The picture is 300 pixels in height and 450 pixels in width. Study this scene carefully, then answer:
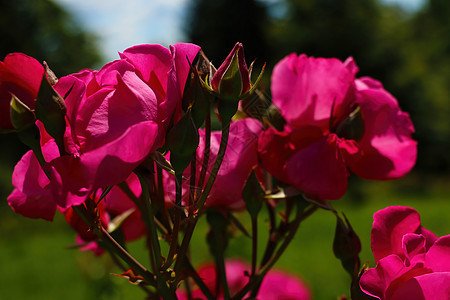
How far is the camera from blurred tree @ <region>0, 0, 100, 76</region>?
35.2 ft

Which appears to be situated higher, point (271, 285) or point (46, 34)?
point (271, 285)

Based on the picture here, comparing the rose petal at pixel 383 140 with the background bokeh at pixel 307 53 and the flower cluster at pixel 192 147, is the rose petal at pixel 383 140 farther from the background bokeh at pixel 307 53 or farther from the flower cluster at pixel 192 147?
the background bokeh at pixel 307 53

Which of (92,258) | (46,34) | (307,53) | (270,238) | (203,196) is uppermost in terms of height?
(203,196)

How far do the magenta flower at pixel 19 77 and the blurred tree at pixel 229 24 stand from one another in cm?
1219

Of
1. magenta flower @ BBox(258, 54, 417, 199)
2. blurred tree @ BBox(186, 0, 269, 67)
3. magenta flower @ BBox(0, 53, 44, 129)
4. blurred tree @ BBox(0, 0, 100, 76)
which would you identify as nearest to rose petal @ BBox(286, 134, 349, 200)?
magenta flower @ BBox(258, 54, 417, 199)

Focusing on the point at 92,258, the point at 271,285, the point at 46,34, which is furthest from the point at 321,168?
the point at 46,34

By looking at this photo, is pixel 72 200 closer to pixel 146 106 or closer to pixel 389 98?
pixel 146 106

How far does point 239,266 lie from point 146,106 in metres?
0.52

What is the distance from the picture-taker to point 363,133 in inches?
17.9

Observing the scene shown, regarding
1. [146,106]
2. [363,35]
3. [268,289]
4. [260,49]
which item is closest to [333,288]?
[268,289]

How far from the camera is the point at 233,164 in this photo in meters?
0.44

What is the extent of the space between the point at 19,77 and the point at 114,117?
3.0 inches

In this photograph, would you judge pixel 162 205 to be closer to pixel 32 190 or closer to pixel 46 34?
pixel 32 190

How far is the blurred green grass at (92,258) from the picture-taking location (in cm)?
304
